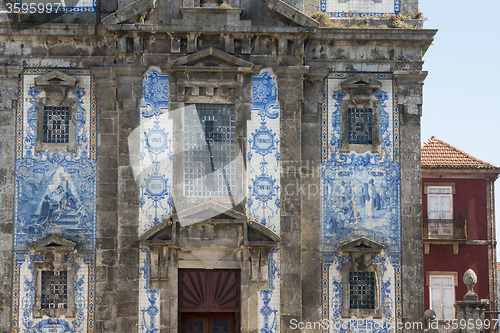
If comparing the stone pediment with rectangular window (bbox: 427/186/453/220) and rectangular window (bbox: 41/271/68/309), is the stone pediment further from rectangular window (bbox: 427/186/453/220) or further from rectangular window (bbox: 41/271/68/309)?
rectangular window (bbox: 427/186/453/220)

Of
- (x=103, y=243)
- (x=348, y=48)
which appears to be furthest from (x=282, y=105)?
(x=103, y=243)

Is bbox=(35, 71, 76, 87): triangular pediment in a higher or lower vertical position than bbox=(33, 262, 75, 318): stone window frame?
higher

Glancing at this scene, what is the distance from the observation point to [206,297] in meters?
23.4

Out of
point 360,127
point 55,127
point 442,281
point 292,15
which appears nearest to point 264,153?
point 360,127

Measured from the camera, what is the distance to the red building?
31594mm

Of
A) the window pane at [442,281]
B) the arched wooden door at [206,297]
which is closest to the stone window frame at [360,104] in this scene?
the arched wooden door at [206,297]

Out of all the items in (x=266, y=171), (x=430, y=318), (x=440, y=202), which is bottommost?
(x=430, y=318)

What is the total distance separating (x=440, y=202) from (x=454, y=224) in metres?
0.96

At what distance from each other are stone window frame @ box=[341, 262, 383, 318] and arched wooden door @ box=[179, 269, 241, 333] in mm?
2641

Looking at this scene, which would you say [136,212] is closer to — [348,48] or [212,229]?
[212,229]

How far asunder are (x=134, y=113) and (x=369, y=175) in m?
6.12

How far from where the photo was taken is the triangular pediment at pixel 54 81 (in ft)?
78.7

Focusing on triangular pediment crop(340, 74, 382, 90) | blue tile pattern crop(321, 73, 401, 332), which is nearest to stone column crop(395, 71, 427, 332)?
blue tile pattern crop(321, 73, 401, 332)

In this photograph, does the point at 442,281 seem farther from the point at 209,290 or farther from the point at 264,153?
the point at 209,290
